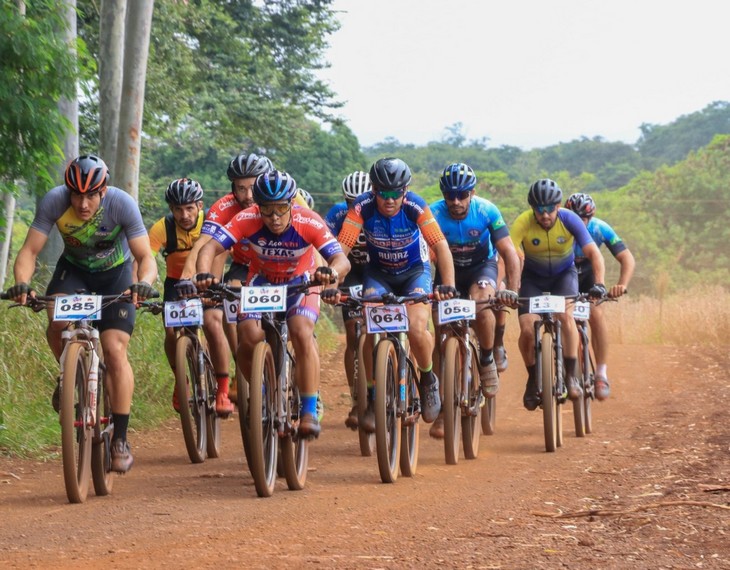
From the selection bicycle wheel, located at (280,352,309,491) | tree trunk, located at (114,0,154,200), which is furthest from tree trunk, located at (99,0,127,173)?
bicycle wheel, located at (280,352,309,491)

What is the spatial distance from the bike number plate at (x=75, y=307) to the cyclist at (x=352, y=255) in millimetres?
3503

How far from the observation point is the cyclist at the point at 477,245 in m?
11.1

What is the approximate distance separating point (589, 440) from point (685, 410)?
2.68 meters

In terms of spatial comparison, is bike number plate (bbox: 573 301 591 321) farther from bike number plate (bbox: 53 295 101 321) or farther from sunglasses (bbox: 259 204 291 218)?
bike number plate (bbox: 53 295 101 321)

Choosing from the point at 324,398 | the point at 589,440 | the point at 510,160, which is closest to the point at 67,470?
the point at 589,440

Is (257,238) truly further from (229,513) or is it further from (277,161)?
(277,161)

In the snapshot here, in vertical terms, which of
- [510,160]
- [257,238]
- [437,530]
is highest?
[510,160]

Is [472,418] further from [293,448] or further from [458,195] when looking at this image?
[293,448]

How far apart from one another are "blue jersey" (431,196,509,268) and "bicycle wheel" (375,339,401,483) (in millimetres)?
2604

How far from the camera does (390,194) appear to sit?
9.69 meters

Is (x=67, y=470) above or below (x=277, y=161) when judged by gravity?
below

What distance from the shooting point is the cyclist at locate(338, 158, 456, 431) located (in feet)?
31.5

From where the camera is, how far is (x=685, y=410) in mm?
14062

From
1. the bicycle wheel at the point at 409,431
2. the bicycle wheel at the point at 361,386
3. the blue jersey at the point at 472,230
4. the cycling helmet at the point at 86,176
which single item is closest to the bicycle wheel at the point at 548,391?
the blue jersey at the point at 472,230
